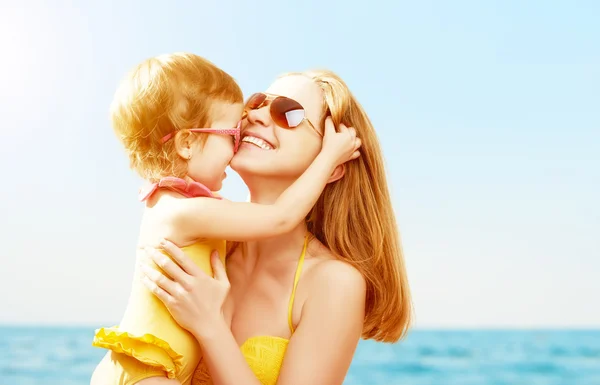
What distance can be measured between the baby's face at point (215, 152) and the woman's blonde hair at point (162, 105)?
0.14 ft

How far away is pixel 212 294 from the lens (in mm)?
3816

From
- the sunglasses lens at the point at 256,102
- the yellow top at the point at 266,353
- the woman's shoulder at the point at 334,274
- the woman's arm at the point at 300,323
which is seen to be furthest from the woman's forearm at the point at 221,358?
the sunglasses lens at the point at 256,102

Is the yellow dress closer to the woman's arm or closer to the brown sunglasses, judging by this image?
the woman's arm

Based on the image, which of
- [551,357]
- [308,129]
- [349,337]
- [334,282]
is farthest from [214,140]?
[551,357]

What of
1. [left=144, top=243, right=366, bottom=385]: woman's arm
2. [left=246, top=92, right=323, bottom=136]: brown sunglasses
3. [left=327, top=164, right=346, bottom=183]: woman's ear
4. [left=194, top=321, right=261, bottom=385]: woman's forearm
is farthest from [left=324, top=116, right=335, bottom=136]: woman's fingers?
[left=194, top=321, right=261, bottom=385]: woman's forearm

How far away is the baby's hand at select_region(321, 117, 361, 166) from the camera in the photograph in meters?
4.18

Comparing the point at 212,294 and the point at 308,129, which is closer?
the point at 212,294

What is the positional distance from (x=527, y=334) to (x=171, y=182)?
136 feet

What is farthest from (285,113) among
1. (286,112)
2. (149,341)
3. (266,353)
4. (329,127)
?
(149,341)

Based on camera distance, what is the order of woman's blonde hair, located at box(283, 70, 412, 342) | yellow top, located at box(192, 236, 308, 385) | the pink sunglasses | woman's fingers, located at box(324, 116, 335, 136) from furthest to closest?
woman's blonde hair, located at box(283, 70, 412, 342)
woman's fingers, located at box(324, 116, 335, 136)
yellow top, located at box(192, 236, 308, 385)
the pink sunglasses

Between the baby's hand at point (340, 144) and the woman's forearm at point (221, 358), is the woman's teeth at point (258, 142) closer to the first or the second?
the baby's hand at point (340, 144)

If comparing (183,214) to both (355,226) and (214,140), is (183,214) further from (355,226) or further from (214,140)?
(355,226)

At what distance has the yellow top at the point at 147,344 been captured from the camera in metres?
3.63

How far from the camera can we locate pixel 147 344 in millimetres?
3648
